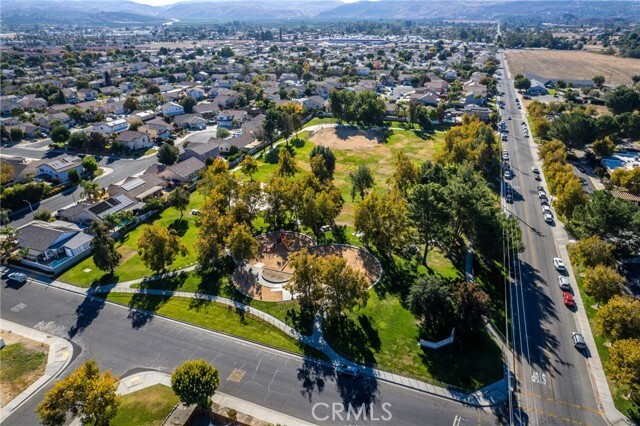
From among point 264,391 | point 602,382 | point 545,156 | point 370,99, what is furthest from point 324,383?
point 370,99

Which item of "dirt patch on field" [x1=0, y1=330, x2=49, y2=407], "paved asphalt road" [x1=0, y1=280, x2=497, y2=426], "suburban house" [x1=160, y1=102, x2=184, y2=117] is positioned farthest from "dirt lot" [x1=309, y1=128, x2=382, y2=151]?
"dirt patch on field" [x1=0, y1=330, x2=49, y2=407]

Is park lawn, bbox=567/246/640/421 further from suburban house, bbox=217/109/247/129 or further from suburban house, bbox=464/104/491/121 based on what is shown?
suburban house, bbox=217/109/247/129

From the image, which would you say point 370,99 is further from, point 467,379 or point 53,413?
point 53,413

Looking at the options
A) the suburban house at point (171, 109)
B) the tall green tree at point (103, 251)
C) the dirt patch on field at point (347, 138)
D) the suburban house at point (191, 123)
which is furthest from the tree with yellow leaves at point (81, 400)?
the suburban house at point (171, 109)

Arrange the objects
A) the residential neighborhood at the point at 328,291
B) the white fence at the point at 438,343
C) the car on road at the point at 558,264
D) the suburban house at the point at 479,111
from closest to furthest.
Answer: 1. the residential neighborhood at the point at 328,291
2. the white fence at the point at 438,343
3. the car on road at the point at 558,264
4. the suburban house at the point at 479,111

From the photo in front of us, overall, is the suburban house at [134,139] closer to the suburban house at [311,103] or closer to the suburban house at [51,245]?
the suburban house at [51,245]

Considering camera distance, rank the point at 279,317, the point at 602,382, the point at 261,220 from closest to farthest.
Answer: the point at 602,382, the point at 279,317, the point at 261,220

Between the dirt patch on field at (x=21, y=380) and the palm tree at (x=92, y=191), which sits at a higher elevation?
the palm tree at (x=92, y=191)
